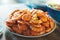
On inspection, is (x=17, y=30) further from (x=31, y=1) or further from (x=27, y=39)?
(x=31, y=1)

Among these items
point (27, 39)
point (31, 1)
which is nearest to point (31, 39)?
point (27, 39)

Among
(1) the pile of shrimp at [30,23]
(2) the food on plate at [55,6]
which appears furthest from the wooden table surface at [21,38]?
(2) the food on plate at [55,6]

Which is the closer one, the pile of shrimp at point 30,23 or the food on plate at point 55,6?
the pile of shrimp at point 30,23

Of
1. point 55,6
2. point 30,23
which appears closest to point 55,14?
point 55,6

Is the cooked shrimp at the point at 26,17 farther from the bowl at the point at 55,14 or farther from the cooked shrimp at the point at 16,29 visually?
the bowl at the point at 55,14

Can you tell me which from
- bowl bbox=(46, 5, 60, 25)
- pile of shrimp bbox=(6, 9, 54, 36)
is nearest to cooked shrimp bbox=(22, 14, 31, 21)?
pile of shrimp bbox=(6, 9, 54, 36)

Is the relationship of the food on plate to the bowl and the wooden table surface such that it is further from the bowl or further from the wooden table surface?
the wooden table surface

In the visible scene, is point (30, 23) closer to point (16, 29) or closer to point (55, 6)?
point (16, 29)

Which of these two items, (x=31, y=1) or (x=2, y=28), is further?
(x=31, y=1)

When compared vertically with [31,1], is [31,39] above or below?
below
